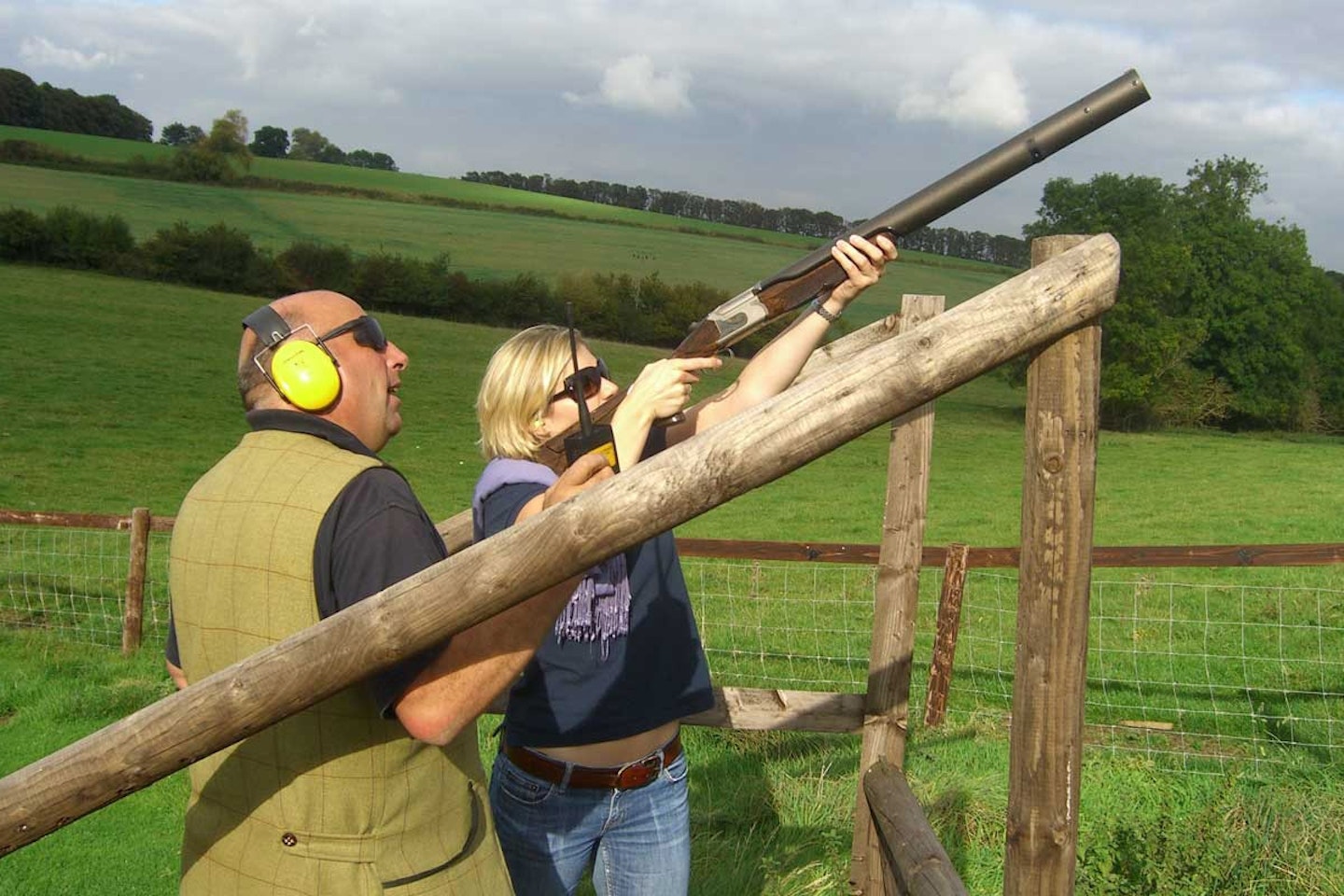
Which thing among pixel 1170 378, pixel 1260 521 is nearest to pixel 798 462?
pixel 1260 521

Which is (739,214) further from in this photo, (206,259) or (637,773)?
(637,773)

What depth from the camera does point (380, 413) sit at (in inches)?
99.6

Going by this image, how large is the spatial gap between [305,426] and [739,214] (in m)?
70.7

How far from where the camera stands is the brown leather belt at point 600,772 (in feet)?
10.2

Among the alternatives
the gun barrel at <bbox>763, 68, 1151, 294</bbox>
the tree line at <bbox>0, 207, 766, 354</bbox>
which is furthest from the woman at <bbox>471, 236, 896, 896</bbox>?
the tree line at <bbox>0, 207, 766, 354</bbox>

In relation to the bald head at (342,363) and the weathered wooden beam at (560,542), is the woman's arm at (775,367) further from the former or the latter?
the weathered wooden beam at (560,542)

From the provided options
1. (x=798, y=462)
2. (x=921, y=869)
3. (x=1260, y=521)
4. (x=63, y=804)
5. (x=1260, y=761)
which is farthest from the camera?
(x=1260, y=521)

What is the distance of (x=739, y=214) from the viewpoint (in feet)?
234

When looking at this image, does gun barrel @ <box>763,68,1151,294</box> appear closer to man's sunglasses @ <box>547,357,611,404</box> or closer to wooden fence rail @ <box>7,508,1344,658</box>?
man's sunglasses @ <box>547,357,611,404</box>

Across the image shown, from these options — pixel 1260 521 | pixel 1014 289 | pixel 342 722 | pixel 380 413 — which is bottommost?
pixel 1260 521

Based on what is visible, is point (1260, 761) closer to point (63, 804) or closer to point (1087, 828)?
point (1087, 828)

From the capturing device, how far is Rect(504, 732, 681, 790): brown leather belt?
3.09 metres

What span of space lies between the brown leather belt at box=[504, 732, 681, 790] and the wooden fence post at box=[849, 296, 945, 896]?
3.34ft

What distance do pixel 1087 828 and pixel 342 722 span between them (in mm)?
4074
